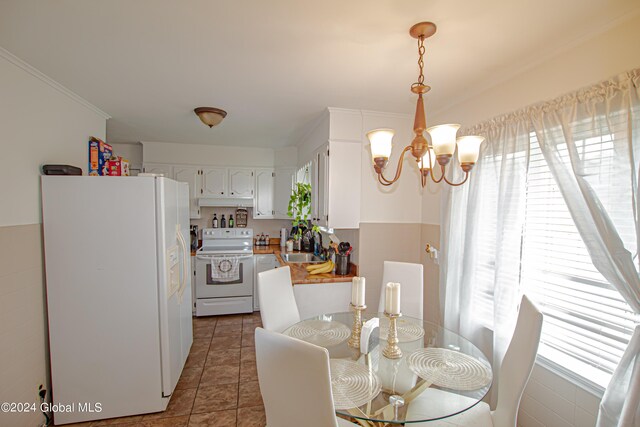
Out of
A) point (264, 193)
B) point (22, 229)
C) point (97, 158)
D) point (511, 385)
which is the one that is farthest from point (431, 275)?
point (97, 158)

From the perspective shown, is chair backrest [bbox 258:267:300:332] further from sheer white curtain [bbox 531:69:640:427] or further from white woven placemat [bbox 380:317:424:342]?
sheer white curtain [bbox 531:69:640:427]

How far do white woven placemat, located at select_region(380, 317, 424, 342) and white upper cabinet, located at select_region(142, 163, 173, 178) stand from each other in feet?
11.7

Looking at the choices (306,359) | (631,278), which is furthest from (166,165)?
(631,278)

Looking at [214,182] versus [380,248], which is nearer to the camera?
[380,248]

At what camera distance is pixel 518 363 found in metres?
1.39

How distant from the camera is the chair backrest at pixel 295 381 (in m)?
0.99

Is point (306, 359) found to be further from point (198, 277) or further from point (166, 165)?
point (166, 165)

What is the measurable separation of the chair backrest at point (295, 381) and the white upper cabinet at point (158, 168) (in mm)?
3665

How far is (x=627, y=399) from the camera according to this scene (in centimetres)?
119

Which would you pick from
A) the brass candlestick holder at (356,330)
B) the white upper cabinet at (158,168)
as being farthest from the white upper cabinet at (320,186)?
the white upper cabinet at (158,168)

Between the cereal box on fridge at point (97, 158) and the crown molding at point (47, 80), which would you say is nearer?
the crown molding at point (47, 80)

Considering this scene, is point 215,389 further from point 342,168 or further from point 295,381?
point 342,168

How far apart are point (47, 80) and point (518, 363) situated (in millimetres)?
3416

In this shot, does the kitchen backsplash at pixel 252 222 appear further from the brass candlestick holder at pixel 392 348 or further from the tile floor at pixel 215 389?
the brass candlestick holder at pixel 392 348
